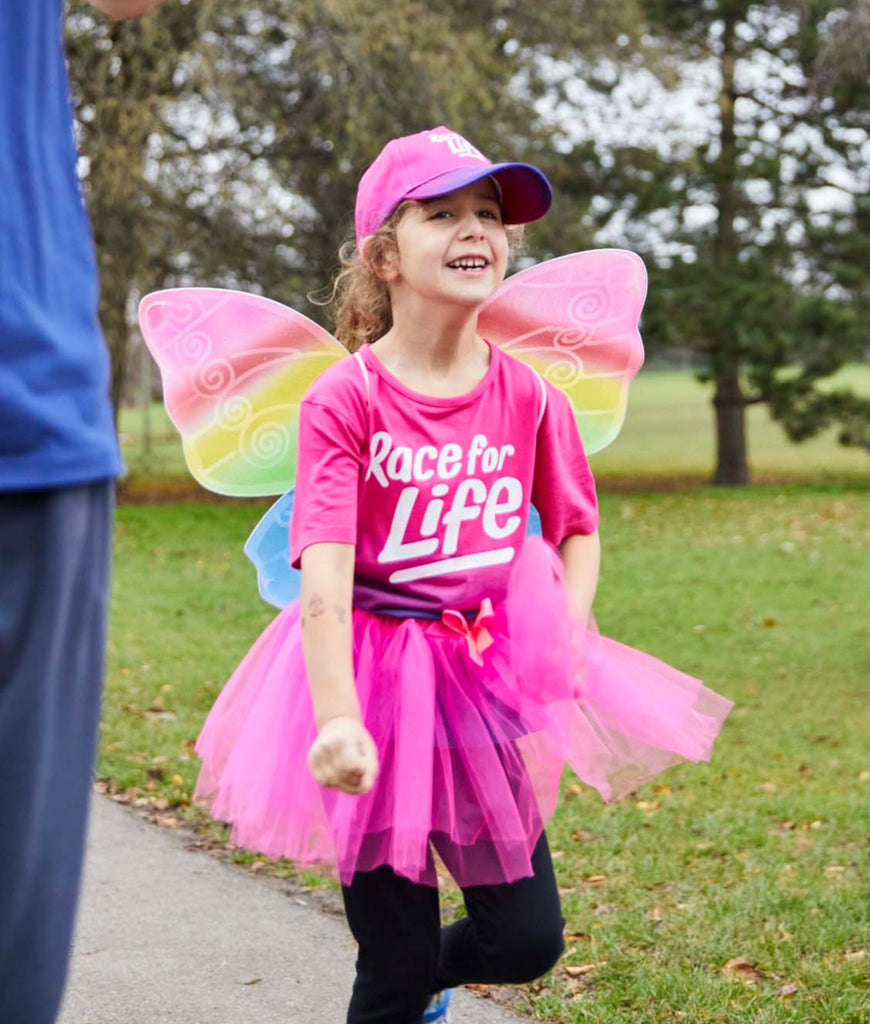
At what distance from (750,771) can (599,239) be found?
15.3 metres

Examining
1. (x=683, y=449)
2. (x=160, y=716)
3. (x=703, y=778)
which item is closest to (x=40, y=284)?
(x=703, y=778)

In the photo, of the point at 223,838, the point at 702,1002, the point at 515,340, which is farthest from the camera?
the point at 223,838

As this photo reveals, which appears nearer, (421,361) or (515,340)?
(421,361)

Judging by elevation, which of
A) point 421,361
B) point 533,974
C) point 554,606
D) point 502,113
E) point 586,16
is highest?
point 586,16

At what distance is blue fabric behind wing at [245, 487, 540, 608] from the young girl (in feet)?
0.79

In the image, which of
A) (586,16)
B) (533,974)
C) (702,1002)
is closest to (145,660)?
(702,1002)

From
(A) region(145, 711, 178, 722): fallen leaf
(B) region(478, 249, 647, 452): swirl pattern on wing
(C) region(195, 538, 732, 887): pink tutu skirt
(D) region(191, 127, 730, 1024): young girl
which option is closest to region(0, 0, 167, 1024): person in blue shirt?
(D) region(191, 127, 730, 1024): young girl

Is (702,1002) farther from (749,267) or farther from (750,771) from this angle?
(749,267)

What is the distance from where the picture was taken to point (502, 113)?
18.5m

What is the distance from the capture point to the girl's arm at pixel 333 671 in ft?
7.98

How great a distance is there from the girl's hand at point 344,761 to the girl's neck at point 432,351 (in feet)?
2.59

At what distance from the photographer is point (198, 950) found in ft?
14.2

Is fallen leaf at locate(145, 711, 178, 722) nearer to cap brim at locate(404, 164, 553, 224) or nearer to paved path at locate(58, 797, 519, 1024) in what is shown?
paved path at locate(58, 797, 519, 1024)

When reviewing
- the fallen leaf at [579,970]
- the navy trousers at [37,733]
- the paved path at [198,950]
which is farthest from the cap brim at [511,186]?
the fallen leaf at [579,970]
